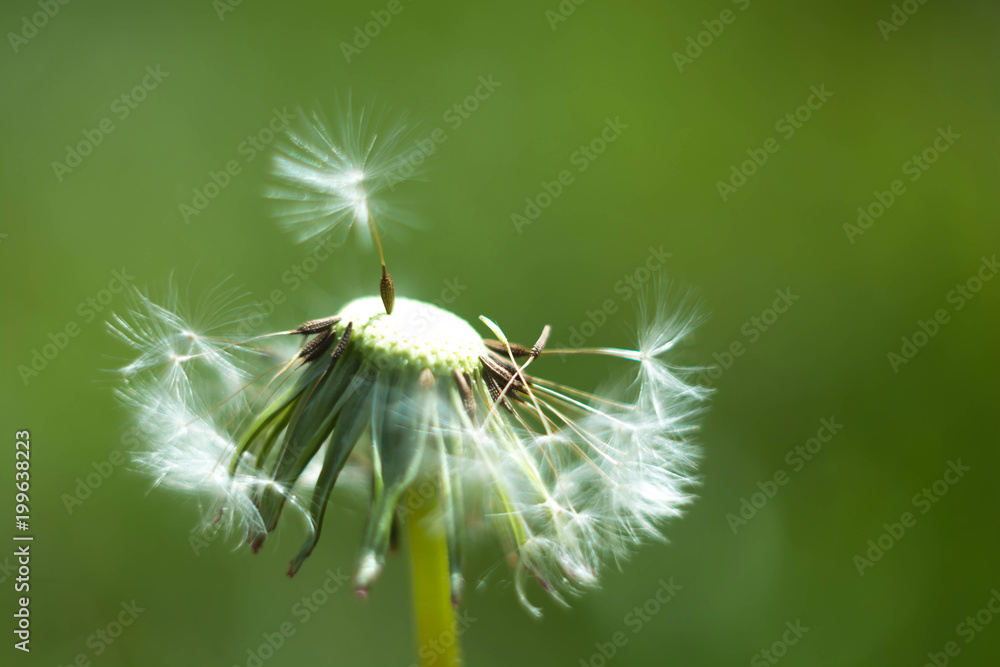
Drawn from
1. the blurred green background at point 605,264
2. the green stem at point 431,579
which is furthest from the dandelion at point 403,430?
the blurred green background at point 605,264

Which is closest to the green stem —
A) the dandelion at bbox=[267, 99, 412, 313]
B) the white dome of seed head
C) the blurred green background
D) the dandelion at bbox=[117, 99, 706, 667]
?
the dandelion at bbox=[117, 99, 706, 667]

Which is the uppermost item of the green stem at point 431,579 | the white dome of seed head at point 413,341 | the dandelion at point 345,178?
the dandelion at point 345,178

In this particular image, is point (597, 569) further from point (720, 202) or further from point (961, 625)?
point (720, 202)

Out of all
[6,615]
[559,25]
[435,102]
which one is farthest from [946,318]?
[6,615]

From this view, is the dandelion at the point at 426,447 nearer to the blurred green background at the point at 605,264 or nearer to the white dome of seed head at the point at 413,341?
the white dome of seed head at the point at 413,341

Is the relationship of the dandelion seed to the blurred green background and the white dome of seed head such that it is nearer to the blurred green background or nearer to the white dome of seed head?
the white dome of seed head

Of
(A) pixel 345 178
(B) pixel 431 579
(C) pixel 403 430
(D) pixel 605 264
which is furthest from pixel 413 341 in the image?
(D) pixel 605 264

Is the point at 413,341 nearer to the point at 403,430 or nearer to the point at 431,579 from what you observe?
the point at 403,430
